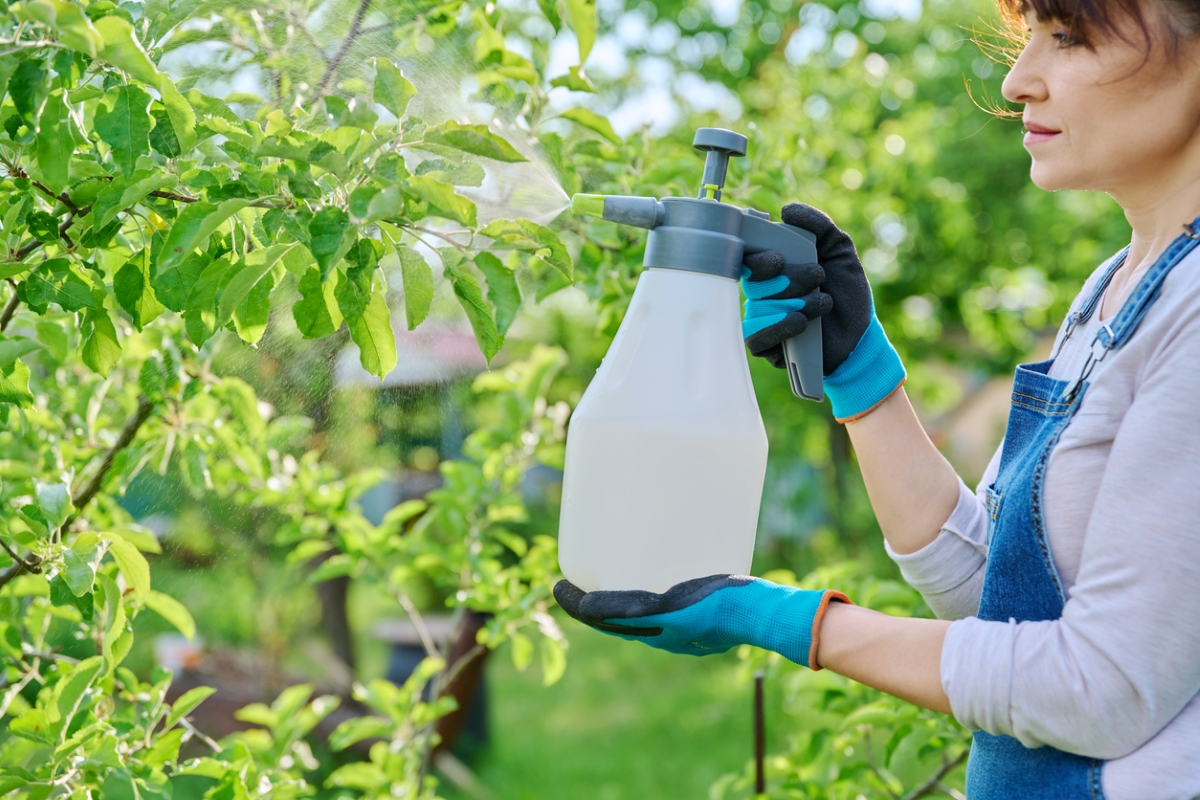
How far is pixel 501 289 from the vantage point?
43.3 inches

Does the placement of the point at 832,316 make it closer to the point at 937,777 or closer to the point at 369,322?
the point at 369,322

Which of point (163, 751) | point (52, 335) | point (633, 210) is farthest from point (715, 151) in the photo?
point (163, 751)

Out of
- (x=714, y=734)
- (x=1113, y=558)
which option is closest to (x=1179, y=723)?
(x=1113, y=558)

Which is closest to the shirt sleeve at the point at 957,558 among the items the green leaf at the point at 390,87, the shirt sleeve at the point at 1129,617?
the shirt sleeve at the point at 1129,617

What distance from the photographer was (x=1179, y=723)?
2.90 ft

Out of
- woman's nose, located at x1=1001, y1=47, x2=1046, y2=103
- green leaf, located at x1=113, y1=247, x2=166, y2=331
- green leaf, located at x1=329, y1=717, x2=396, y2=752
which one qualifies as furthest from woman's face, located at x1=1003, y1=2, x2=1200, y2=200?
green leaf, located at x1=329, y1=717, x2=396, y2=752

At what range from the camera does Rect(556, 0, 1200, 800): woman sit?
0.82 metres

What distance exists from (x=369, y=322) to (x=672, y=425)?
365 millimetres

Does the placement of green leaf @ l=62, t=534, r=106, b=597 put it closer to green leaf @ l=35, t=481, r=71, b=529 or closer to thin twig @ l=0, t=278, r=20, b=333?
green leaf @ l=35, t=481, r=71, b=529

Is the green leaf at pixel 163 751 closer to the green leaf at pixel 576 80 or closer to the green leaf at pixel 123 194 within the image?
the green leaf at pixel 123 194

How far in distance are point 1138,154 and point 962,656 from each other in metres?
0.52

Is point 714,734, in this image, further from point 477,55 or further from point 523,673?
point 477,55

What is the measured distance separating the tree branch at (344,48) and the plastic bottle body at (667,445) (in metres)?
0.58

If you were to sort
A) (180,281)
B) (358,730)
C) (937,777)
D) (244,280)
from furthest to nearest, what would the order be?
(358,730) → (937,777) → (180,281) → (244,280)
